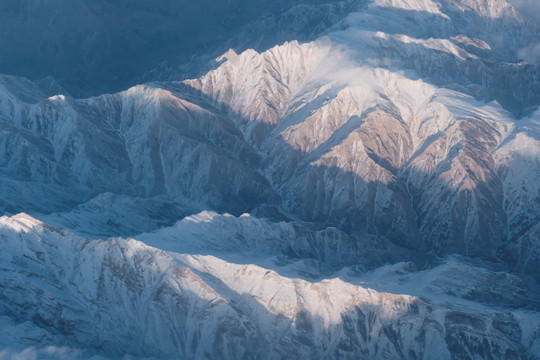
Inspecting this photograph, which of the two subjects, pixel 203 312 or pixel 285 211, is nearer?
pixel 203 312

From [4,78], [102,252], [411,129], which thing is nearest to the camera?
[102,252]

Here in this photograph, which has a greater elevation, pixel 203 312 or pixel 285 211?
pixel 203 312

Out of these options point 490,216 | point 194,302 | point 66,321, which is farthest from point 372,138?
point 66,321

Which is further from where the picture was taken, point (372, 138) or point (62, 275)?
point (372, 138)

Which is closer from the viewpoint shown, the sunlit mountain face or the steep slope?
the steep slope

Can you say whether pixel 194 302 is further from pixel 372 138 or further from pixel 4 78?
pixel 4 78

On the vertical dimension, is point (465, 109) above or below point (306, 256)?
above

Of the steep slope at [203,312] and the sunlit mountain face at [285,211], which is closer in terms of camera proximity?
the steep slope at [203,312]

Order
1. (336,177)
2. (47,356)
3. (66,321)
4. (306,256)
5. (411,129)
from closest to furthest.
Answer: (47,356), (66,321), (306,256), (336,177), (411,129)
